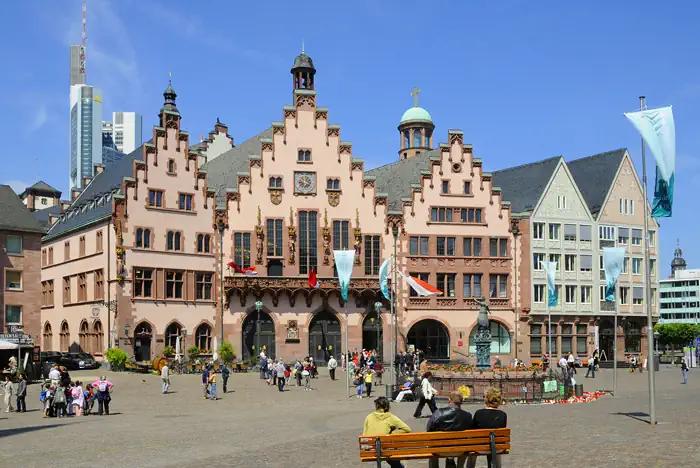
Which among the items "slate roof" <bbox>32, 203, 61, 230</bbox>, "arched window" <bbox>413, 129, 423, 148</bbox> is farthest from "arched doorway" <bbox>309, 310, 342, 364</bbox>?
"arched window" <bbox>413, 129, 423, 148</bbox>

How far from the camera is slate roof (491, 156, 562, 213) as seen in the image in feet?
266

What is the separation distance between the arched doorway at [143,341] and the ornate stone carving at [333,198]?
54.6 ft

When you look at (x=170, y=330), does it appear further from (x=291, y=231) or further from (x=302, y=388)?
(x=302, y=388)

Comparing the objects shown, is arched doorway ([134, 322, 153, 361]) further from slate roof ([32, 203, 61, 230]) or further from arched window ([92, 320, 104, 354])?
slate roof ([32, 203, 61, 230])

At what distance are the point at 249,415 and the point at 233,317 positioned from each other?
37.4m

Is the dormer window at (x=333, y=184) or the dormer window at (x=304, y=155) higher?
the dormer window at (x=304, y=155)

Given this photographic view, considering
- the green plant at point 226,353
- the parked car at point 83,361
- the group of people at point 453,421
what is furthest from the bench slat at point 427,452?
the green plant at point 226,353

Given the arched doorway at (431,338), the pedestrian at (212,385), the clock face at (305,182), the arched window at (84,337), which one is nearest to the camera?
the pedestrian at (212,385)

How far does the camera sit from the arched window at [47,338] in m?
80.1

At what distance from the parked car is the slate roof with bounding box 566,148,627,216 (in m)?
43.4

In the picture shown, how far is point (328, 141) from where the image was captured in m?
75.0

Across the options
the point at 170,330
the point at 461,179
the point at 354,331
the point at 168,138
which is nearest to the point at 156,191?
the point at 168,138

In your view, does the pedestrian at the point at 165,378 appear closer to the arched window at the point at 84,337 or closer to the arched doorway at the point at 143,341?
the arched doorway at the point at 143,341

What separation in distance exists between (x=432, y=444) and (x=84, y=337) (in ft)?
203
